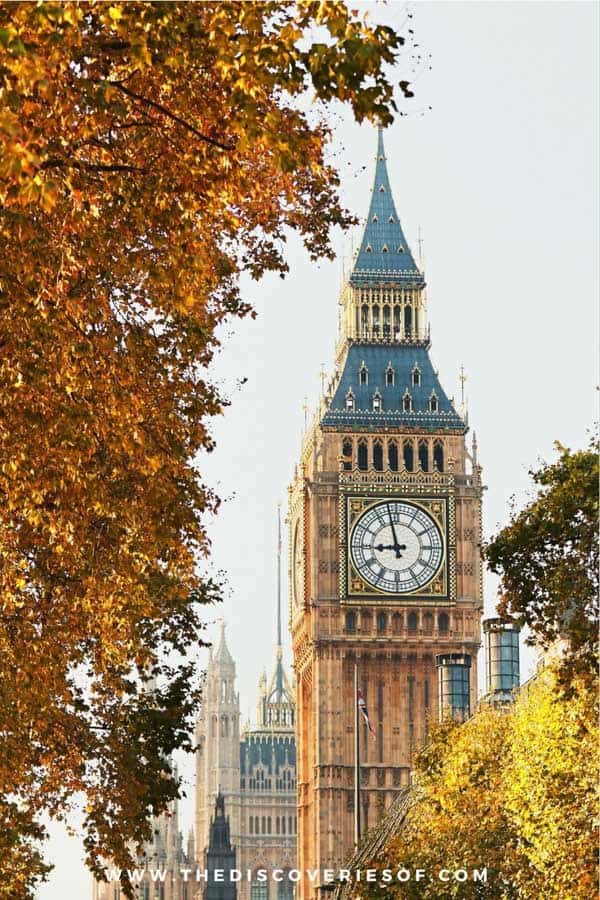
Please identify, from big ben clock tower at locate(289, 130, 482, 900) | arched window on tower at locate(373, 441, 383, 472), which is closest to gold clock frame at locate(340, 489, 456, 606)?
big ben clock tower at locate(289, 130, 482, 900)

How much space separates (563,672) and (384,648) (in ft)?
268

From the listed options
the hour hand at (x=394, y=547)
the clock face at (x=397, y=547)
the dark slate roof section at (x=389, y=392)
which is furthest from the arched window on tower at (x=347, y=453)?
the hour hand at (x=394, y=547)

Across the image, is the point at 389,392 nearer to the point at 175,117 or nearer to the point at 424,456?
the point at 424,456

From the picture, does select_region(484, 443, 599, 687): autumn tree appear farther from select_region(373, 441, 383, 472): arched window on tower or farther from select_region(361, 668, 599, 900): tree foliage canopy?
select_region(373, 441, 383, 472): arched window on tower

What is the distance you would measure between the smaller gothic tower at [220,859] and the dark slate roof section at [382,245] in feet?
162

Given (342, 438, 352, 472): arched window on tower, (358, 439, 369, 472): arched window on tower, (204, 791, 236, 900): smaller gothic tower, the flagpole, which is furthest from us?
(204, 791, 236, 900): smaller gothic tower

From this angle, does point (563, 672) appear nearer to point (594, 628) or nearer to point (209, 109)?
point (594, 628)

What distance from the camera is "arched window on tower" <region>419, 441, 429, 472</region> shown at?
12256 cm

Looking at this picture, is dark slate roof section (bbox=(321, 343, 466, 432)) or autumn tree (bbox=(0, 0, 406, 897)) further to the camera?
dark slate roof section (bbox=(321, 343, 466, 432))

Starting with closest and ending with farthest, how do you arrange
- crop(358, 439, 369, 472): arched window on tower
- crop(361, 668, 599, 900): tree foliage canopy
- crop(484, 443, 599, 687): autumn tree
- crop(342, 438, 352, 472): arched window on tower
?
crop(484, 443, 599, 687): autumn tree → crop(361, 668, 599, 900): tree foliage canopy → crop(342, 438, 352, 472): arched window on tower → crop(358, 439, 369, 472): arched window on tower

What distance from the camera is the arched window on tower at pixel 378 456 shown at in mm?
122562

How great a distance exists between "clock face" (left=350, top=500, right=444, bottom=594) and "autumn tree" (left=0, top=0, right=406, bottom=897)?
83577 mm

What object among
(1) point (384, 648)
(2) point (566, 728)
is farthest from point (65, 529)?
(1) point (384, 648)

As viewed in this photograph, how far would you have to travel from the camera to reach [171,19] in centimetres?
2034
